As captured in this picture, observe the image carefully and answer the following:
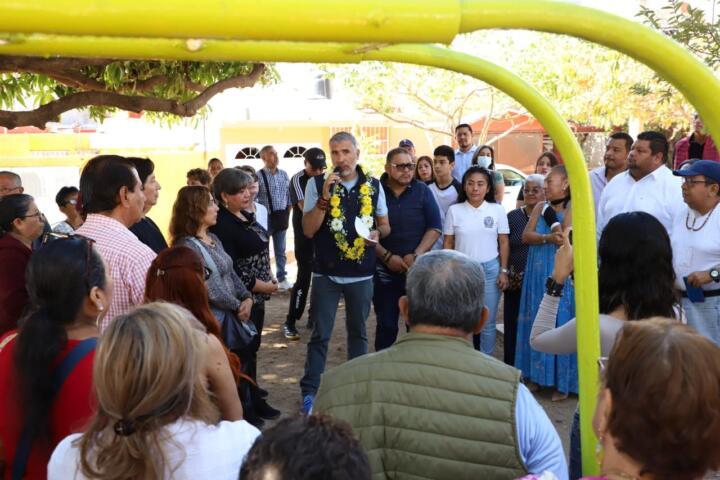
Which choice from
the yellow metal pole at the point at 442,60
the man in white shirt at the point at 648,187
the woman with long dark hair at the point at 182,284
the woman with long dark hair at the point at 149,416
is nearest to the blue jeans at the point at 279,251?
the man in white shirt at the point at 648,187

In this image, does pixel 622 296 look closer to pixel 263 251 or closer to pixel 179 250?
pixel 179 250

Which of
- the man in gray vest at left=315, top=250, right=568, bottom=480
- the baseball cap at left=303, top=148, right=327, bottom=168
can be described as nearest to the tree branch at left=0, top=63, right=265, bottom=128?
the baseball cap at left=303, top=148, right=327, bottom=168

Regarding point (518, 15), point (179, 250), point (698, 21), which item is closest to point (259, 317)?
point (179, 250)

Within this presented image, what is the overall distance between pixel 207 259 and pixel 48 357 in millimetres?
2103

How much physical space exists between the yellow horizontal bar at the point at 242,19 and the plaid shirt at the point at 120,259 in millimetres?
2477

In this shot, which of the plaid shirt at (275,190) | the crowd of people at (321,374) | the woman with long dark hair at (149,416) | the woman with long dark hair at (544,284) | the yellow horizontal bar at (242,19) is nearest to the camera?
the yellow horizontal bar at (242,19)

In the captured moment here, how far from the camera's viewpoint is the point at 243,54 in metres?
1.12

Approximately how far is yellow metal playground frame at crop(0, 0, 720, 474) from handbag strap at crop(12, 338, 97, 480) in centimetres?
142

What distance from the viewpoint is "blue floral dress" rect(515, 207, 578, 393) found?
575cm

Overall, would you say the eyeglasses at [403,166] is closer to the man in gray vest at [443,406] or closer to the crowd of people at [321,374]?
the crowd of people at [321,374]

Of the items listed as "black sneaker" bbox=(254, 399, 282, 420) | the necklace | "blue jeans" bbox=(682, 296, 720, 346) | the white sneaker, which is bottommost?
"black sneaker" bbox=(254, 399, 282, 420)

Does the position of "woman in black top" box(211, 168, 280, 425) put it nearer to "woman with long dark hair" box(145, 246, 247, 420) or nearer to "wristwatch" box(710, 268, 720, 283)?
"woman with long dark hair" box(145, 246, 247, 420)

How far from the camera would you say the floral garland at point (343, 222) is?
5.37 metres

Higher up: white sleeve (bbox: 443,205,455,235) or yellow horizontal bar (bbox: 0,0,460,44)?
yellow horizontal bar (bbox: 0,0,460,44)
